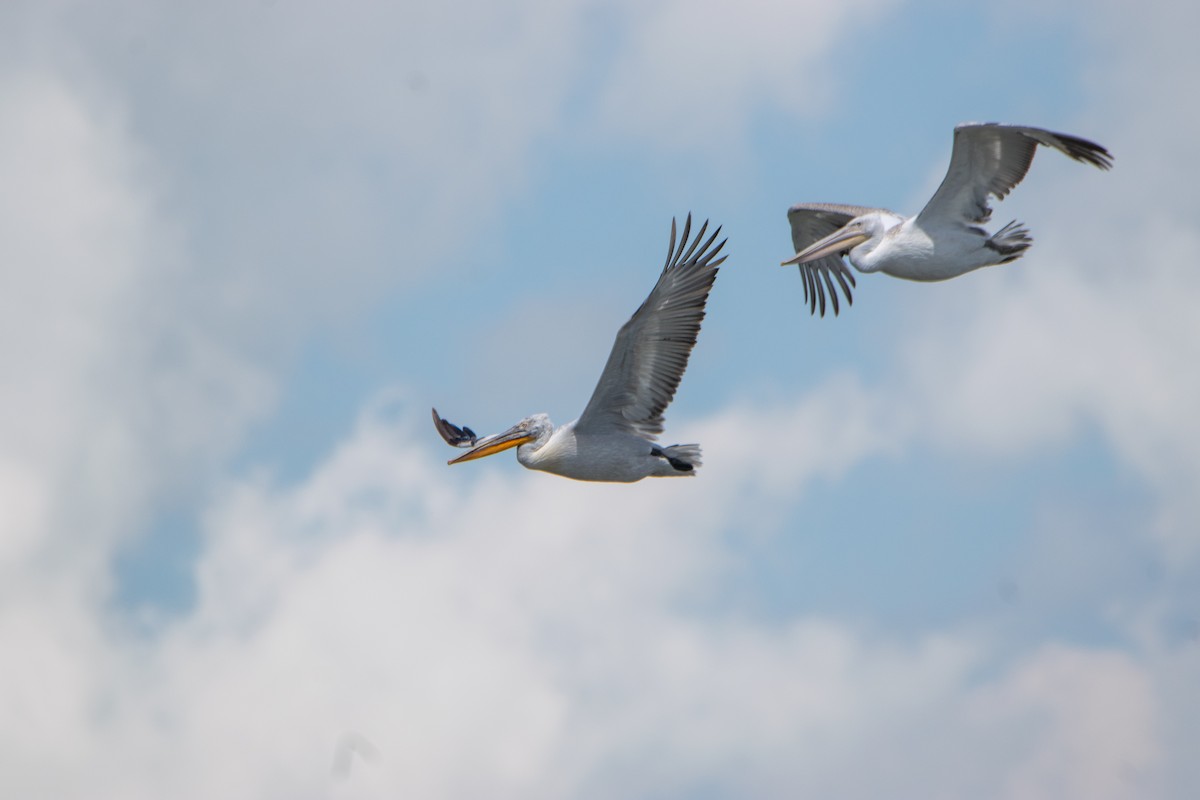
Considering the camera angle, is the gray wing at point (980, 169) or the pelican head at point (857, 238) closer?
the gray wing at point (980, 169)

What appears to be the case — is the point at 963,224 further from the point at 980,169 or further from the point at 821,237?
the point at 821,237

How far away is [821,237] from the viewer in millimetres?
16422

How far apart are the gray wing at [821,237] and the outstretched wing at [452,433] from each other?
3894 mm

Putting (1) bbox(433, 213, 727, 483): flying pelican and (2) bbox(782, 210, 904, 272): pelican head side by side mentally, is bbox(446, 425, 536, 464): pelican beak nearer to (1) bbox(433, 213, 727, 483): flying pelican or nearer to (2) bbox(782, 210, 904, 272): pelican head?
(1) bbox(433, 213, 727, 483): flying pelican

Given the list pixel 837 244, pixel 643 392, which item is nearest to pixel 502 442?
pixel 643 392

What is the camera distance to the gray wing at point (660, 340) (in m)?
12.7

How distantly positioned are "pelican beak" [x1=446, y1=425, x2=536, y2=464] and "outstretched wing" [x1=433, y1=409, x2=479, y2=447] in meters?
0.34

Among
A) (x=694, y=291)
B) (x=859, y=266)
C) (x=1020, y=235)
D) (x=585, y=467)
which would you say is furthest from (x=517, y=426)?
(x=1020, y=235)

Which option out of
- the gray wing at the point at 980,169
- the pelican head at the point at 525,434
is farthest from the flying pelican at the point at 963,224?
the pelican head at the point at 525,434

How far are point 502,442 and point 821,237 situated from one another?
15.1 ft

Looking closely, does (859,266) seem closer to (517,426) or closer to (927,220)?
(927,220)

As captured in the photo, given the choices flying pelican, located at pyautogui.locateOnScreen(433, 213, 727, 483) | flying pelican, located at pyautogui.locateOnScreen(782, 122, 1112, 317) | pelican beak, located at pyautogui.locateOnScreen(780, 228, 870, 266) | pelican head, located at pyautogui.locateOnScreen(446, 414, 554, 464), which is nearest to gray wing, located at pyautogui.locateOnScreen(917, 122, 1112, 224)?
flying pelican, located at pyautogui.locateOnScreen(782, 122, 1112, 317)

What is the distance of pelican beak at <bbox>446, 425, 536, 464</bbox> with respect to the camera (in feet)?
44.8

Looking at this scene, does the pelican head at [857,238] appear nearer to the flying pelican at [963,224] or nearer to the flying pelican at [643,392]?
the flying pelican at [963,224]
